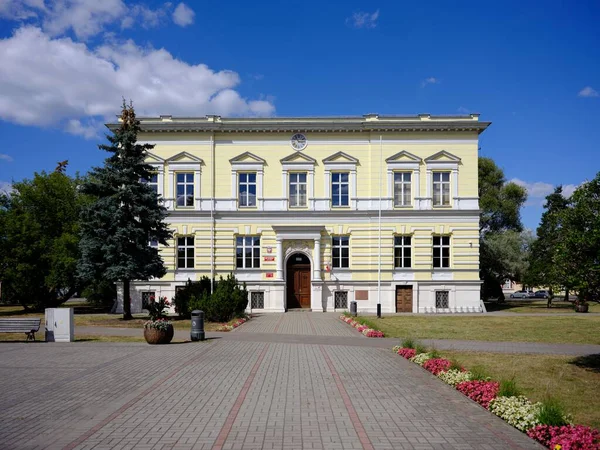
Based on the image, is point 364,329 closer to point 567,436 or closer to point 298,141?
point 567,436

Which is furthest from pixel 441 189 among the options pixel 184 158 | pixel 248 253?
pixel 184 158

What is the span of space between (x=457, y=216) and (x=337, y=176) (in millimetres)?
9092

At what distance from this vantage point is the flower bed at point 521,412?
23.8 ft

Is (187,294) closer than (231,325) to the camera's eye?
No

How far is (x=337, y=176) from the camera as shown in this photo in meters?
39.1

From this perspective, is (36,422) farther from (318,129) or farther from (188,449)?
A: (318,129)

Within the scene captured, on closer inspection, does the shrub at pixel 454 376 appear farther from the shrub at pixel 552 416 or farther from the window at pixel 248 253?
the window at pixel 248 253

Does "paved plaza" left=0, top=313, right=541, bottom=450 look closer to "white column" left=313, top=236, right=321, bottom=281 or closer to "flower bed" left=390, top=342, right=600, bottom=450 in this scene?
"flower bed" left=390, top=342, right=600, bottom=450

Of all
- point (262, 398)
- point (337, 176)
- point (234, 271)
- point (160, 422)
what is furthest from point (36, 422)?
point (337, 176)

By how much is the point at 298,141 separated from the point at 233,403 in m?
30.5

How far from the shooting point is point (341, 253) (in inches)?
1517

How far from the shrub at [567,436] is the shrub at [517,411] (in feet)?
0.68

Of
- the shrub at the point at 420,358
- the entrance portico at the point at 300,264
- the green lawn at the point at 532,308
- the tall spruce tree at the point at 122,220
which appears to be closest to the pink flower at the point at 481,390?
the shrub at the point at 420,358

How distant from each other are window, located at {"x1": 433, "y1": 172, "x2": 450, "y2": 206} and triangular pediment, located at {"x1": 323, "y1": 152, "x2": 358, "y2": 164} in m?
6.02
